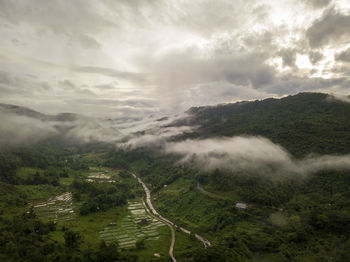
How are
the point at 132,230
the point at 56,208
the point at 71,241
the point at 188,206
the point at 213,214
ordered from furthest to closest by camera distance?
the point at 188,206 → the point at 56,208 → the point at 213,214 → the point at 132,230 → the point at 71,241

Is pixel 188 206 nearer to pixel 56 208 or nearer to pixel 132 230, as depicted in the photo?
pixel 132 230

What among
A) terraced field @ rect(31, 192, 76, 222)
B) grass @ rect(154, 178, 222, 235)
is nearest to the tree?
terraced field @ rect(31, 192, 76, 222)

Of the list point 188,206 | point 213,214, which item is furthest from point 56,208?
point 213,214

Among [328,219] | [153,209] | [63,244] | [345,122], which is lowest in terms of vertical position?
[153,209]

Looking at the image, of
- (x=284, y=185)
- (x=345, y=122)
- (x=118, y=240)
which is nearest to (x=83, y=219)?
(x=118, y=240)

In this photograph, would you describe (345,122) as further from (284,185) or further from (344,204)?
(344,204)

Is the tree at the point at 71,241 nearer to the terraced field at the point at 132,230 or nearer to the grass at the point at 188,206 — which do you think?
the terraced field at the point at 132,230
